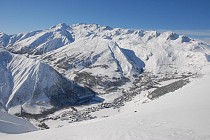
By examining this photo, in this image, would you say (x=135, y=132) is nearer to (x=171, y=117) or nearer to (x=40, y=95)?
(x=171, y=117)

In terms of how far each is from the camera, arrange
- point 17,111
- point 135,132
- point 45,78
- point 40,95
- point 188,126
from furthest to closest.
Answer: point 45,78 < point 40,95 < point 17,111 < point 188,126 < point 135,132

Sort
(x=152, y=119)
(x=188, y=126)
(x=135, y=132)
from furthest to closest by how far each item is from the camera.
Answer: (x=152, y=119)
(x=188, y=126)
(x=135, y=132)

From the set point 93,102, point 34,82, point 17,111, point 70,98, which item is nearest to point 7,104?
point 17,111

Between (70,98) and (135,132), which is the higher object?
(135,132)

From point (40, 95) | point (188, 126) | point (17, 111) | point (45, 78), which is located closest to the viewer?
point (188, 126)

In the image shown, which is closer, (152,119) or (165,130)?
(165,130)

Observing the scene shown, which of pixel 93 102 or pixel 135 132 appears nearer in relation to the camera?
pixel 135 132

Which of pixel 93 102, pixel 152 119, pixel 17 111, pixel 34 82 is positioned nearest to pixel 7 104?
pixel 17 111

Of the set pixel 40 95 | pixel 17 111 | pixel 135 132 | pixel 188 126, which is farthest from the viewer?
pixel 40 95

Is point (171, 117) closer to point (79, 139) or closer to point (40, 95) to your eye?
point (79, 139)
